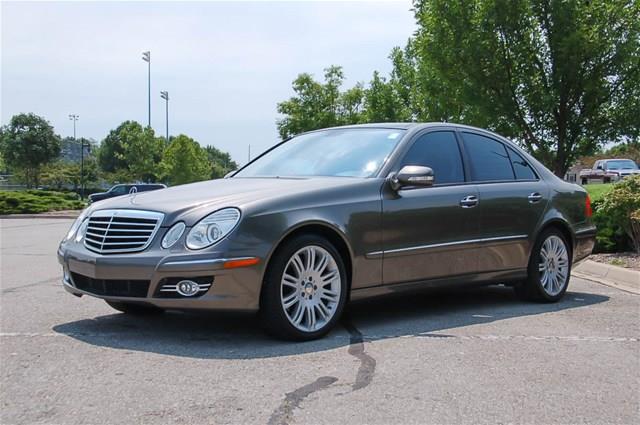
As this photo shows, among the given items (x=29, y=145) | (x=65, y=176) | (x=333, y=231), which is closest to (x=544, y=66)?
(x=333, y=231)

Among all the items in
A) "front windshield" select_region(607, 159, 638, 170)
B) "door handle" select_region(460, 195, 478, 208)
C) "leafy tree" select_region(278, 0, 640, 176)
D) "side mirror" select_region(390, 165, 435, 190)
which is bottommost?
"door handle" select_region(460, 195, 478, 208)

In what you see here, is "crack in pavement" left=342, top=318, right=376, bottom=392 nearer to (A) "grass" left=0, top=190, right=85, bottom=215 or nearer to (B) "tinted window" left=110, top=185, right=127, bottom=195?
(A) "grass" left=0, top=190, right=85, bottom=215

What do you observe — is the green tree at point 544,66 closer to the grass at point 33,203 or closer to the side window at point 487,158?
the side window at point 487,158

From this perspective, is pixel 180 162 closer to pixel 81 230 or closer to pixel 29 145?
pixel 29 145

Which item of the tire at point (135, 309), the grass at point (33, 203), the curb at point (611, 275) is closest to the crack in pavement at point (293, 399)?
the tire at point (135, 309)

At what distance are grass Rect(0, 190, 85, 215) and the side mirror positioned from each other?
27017 mm

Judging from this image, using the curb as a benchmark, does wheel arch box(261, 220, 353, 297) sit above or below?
above

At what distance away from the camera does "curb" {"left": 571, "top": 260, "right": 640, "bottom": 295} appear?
8078 mm

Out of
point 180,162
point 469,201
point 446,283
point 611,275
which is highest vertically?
point 180,162

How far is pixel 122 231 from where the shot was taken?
16.1 feet

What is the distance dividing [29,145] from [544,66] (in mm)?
65436

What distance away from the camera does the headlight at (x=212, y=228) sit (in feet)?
15.3

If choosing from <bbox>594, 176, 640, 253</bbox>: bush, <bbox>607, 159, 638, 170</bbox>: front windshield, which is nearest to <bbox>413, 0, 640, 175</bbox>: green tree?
<bbox>594, 176, 640, 253</bbox>: bush

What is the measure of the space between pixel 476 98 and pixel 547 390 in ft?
39.0
